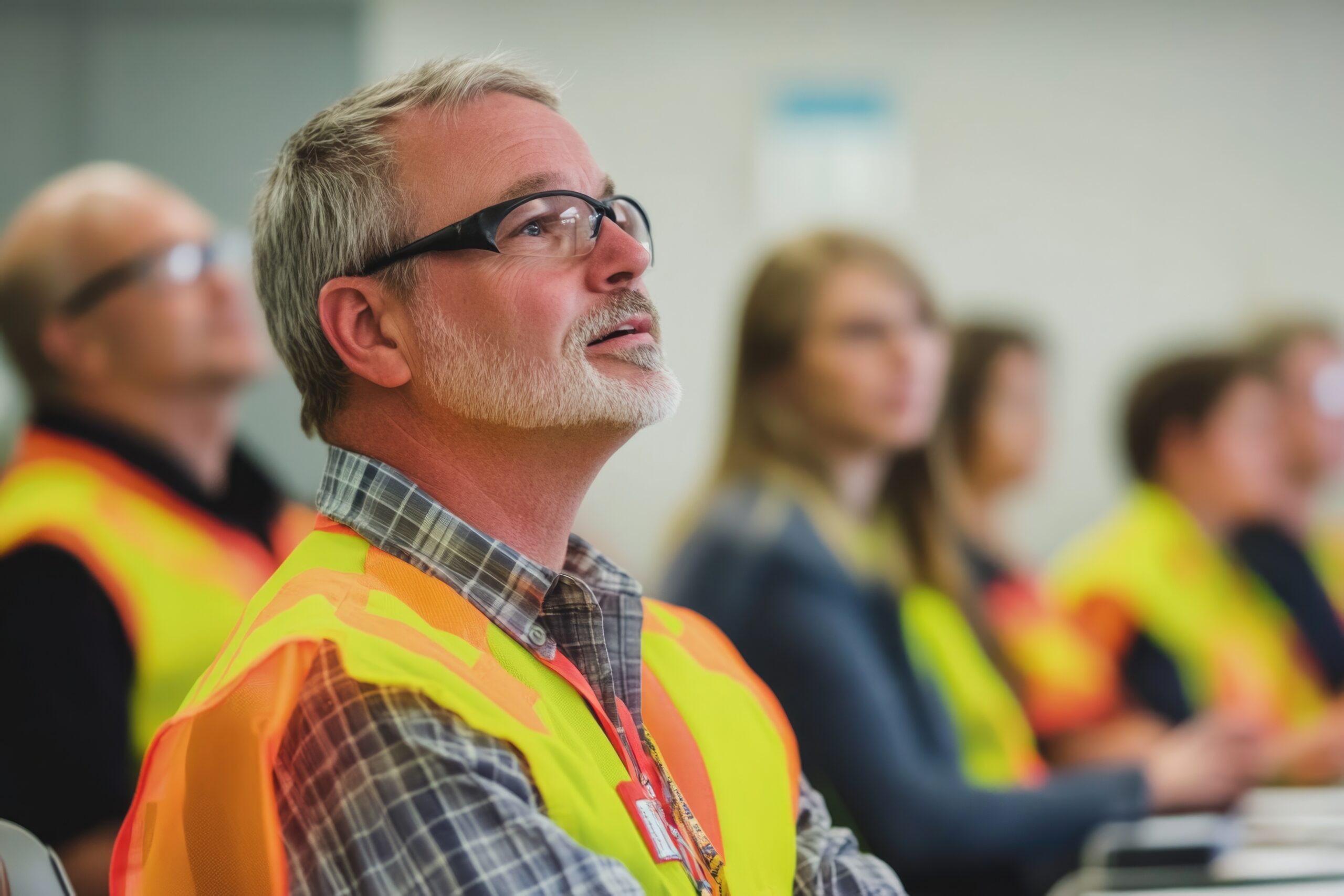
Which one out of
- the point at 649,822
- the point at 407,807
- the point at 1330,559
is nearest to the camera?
the point at 407,807

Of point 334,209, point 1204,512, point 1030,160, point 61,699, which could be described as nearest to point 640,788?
point 334,209

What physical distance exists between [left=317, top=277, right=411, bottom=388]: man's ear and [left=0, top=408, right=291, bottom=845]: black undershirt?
0.78 metres

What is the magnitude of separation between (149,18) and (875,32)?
7.29ft

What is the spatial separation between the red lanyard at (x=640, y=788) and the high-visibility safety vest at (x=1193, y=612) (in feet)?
8.03

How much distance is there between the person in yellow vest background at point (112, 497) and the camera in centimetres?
160

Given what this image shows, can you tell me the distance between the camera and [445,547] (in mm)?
999

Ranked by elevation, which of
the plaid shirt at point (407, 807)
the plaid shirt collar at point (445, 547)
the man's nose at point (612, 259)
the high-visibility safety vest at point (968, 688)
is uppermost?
the man's nose at point (612, 259)

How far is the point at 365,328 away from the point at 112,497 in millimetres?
988

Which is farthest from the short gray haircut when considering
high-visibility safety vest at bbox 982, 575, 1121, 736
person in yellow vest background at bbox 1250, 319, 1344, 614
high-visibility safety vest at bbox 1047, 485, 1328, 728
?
person in yellow vest background at bbox 1250, 319, 1344, 614

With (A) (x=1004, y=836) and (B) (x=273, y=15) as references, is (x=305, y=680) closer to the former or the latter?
(A) (x=1004, y=836)

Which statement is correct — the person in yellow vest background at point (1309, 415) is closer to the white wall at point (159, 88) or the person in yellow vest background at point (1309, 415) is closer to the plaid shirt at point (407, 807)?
the white wall at point (159, 88)

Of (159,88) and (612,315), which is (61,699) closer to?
(612,315)

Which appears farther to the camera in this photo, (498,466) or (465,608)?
(498,466)

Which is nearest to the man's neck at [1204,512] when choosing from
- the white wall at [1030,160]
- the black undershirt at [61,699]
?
the white wall at [1030,160]
